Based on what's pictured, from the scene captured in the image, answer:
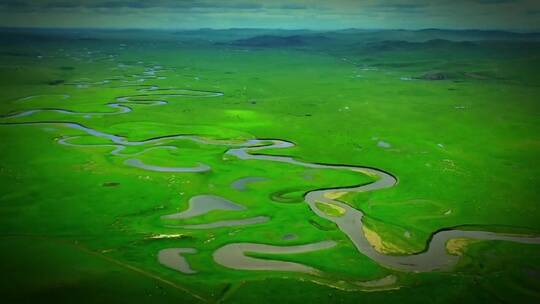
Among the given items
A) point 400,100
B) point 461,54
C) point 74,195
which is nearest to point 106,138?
point 74,195

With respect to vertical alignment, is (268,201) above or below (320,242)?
above

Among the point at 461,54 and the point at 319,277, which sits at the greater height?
the point at 461,54

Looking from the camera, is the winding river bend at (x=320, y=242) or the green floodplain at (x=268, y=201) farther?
the winding river bend at (x=320, y=242)

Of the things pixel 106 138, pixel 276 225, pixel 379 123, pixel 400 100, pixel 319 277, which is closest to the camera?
pixel 319 277

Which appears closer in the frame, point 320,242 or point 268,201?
point 320,242

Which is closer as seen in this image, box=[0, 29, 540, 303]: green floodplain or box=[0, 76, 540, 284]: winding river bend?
box=[0, 29, 540, 303]: green floodplain

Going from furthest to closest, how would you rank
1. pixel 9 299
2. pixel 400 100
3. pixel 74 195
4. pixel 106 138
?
pixel 400 100 < pixel 106 138 < pixel 74 195 < pixel 9 299

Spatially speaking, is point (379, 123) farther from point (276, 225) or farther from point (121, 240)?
point (121, 240)

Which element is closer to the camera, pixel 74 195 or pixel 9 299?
pixel 9 299
